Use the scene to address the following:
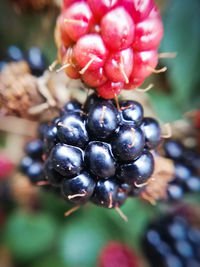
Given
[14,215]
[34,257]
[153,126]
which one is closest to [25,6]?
[153,126]

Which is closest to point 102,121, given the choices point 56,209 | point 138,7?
point 138,7

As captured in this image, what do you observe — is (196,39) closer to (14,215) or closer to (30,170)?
(30,170)

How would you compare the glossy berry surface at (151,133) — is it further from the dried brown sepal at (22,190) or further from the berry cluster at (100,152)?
the dried brown sepal at (22,190)

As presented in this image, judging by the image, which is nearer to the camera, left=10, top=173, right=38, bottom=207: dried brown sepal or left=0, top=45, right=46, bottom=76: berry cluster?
left=0, top=45, right=46, bottom=76: berry cluster

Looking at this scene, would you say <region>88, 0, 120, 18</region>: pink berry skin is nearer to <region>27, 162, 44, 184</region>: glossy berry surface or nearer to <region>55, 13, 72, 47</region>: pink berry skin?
<region>55, 13, 72, 47</region>: pink berry skin

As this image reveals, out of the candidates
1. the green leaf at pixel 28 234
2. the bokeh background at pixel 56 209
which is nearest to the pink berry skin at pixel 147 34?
the bokeh background at pixel 56 209

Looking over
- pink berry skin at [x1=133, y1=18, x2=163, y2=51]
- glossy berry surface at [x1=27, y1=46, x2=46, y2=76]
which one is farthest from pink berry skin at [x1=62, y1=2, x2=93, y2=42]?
glossy berry surface at [x1=27, y1=46, x2=46, y2=76]
